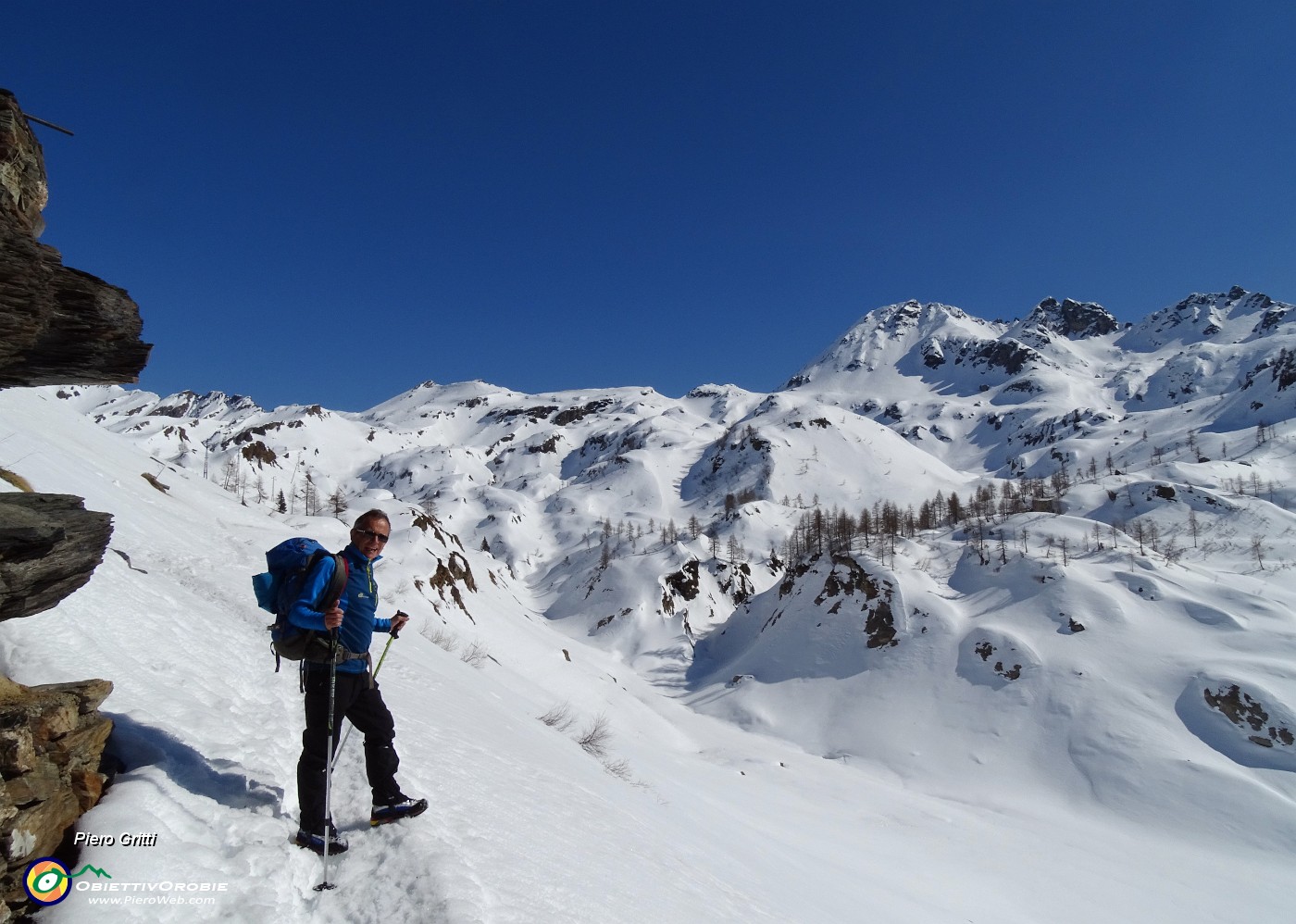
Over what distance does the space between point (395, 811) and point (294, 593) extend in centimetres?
212

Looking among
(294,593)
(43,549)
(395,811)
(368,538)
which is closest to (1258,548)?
(395,811)

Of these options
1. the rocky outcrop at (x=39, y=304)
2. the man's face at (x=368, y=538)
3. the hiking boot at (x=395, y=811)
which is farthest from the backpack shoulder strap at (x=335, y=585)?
the rocky outcrop at (x=39, y=304)

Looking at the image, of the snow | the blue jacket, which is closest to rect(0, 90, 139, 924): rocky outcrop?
the snow

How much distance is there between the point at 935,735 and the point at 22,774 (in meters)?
46.9

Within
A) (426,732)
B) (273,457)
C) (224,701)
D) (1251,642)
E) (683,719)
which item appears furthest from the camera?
(273,457)

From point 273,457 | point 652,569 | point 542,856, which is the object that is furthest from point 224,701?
point 273,457

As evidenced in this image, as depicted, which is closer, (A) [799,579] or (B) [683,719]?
(B) [683,719]

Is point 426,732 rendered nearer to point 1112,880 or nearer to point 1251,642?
point 1112,880

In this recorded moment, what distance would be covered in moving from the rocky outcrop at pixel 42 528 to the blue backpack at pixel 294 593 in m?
1.18

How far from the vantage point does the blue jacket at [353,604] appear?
475cm

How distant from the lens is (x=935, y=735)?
40594mm

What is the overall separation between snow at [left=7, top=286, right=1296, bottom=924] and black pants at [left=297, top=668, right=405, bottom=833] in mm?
288

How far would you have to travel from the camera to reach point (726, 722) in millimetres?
48344

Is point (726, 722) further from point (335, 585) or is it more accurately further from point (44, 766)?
point (44, 766)
